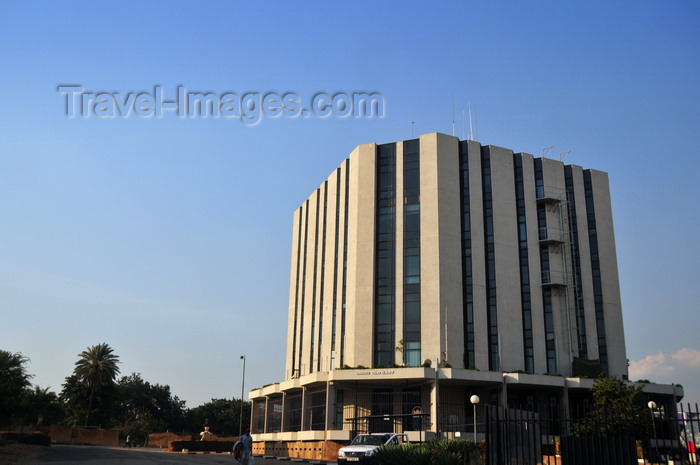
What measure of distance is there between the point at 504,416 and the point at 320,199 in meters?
51.8

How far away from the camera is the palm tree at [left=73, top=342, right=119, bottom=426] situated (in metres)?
83.6

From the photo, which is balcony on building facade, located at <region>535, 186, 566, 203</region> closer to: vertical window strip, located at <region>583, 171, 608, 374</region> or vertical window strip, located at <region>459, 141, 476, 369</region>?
vertical window strip, located at <region>583, 171, 608, 374</region>

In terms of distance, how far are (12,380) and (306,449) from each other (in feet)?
76.8

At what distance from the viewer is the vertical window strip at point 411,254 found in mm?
51250

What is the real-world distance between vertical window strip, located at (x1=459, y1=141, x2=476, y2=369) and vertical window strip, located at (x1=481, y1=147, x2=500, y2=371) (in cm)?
169

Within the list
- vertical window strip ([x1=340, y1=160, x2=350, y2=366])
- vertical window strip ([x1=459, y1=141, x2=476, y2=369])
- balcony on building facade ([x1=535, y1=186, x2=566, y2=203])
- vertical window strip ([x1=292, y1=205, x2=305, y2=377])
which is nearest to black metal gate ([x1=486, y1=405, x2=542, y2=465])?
vertical window strip ([x1=459, y1=141, x2=476, y2=369])

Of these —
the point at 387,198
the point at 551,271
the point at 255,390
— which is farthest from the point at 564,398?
the point at 255,390

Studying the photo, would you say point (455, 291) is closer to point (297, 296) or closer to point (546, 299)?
point (546, 299)

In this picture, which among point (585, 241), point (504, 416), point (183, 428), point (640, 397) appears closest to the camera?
point (504, 416)

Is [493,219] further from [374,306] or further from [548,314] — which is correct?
[374,306]

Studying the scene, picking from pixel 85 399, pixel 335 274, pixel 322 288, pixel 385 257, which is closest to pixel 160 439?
pixel 85 399

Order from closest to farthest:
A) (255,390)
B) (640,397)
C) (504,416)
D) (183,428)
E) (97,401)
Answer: (504,416), (640,397), (255,390), (97,401), (183,428)

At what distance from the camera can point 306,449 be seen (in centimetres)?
4738

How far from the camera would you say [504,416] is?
54.1 feet
